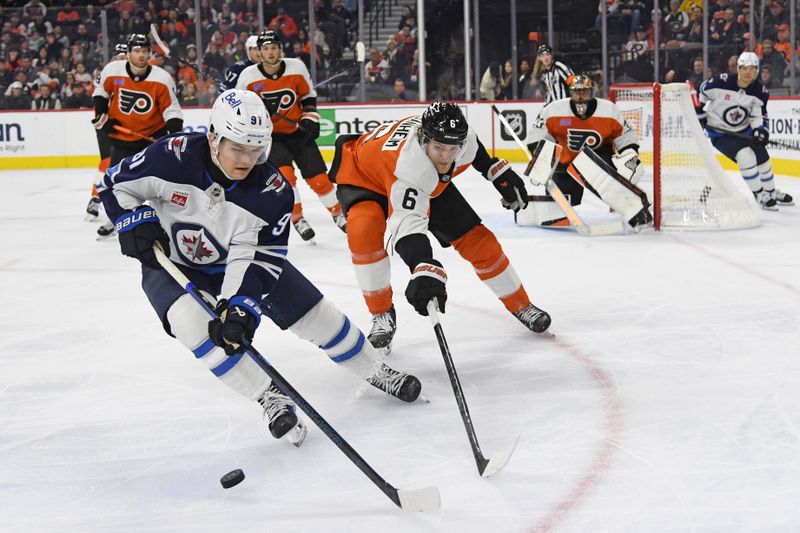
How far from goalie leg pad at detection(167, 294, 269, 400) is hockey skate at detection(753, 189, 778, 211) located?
469 cm

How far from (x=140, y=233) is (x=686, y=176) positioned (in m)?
3.99

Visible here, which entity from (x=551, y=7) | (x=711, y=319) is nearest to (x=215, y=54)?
(x=551, y=7)

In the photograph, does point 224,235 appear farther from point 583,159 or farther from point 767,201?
point 767,201

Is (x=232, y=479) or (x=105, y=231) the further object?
(x=105, y=231)

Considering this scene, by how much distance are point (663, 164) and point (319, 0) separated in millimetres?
5746

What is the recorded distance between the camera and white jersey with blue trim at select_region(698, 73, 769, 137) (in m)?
6.08

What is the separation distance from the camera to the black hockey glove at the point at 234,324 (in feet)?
6.72

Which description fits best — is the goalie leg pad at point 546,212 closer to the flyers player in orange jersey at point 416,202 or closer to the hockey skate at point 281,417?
the flyers player in orange jersey at point 416,202

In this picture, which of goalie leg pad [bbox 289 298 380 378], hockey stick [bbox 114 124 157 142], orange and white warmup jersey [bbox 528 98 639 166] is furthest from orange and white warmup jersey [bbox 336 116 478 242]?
hockey stick [bbox 114 124 157 142]

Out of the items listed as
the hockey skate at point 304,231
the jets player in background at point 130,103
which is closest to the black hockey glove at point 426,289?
the hockey skate at point 304,231

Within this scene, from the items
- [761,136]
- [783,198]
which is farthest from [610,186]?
[783,198]

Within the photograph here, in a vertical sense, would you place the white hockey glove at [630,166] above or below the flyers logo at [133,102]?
below

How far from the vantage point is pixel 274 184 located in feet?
7.56

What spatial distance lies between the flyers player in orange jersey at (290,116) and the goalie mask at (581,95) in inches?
57.4
